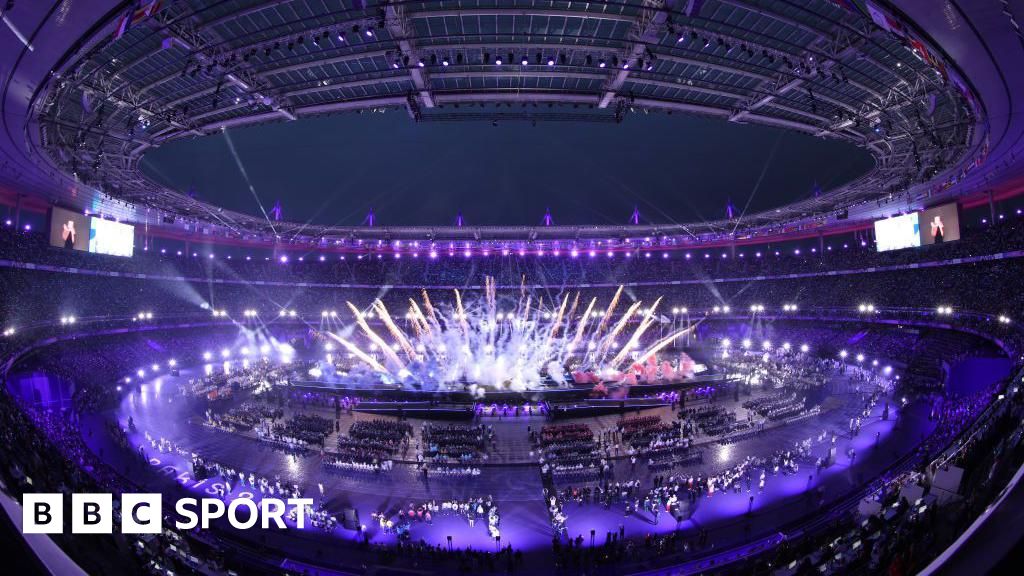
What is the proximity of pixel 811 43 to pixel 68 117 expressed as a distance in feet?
93.4

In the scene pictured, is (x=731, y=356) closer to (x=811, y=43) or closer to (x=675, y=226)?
(x=675, y=226)

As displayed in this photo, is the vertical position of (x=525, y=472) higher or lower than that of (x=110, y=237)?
lower

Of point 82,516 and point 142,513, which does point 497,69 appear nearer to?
point 82,516

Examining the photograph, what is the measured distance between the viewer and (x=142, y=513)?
12.6 m

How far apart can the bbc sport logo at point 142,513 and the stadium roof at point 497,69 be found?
10577mm

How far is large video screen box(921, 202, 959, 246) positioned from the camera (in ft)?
101

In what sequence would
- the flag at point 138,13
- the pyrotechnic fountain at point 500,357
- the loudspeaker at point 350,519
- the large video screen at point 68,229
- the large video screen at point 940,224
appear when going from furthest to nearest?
the pyrotechnic fountain at point 500,357 < the large video screen at point 940,224 < the large video screen at point 68,229 < the loudspeaker at point 350,519 < the flag at point 138,13

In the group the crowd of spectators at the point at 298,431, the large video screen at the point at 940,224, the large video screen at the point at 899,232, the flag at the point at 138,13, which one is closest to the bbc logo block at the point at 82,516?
the crowd of spectators at the point at 298,431

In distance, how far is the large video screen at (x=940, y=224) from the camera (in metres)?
30.7

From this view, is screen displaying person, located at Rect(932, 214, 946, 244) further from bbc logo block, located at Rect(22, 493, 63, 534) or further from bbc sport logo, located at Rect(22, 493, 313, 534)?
bbc logo block, located at Rect(22, 493, 63, 534)

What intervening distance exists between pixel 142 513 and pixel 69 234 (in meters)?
27.8

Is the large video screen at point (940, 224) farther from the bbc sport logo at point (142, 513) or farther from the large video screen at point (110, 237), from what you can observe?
the large video screen at point (110, 237)

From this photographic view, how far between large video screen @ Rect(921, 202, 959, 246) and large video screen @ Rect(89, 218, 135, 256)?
6128cm

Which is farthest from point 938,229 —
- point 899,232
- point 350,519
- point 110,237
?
point 110,237
